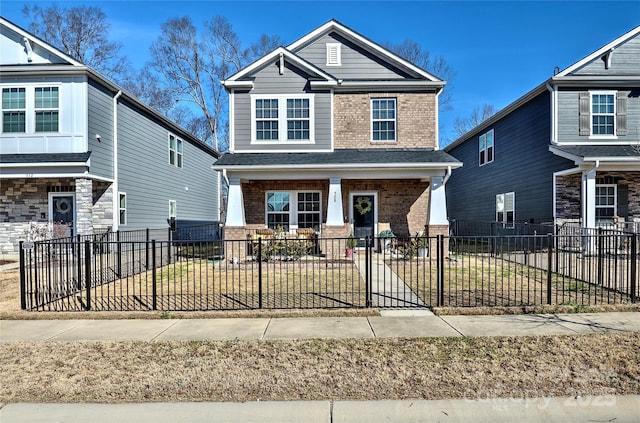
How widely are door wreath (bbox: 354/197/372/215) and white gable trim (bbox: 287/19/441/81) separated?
5204mm

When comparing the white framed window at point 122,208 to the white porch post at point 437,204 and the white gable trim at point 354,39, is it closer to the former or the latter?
the white gable trim at point 354,39

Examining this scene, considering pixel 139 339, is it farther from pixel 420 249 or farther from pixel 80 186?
pixel 80 186

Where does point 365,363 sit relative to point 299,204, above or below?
below

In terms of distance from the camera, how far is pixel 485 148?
21641 mm

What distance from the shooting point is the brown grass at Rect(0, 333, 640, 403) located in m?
3.62

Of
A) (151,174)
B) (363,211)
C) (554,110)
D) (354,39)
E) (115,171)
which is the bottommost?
(363,211)

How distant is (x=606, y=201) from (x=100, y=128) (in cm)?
1987

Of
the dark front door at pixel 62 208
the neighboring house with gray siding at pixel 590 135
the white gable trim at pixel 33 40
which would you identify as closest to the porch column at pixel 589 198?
the neighboring house with gray siding at pixel 590 135

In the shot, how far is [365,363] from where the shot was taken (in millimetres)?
4242

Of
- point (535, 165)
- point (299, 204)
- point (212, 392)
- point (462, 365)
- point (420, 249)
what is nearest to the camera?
point (212, 392)

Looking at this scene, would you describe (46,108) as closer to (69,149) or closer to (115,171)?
(69,149)

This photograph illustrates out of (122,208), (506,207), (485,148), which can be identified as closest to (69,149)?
(122,208)

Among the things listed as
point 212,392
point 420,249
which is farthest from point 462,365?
point 420,249

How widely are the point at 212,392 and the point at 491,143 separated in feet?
68.3
